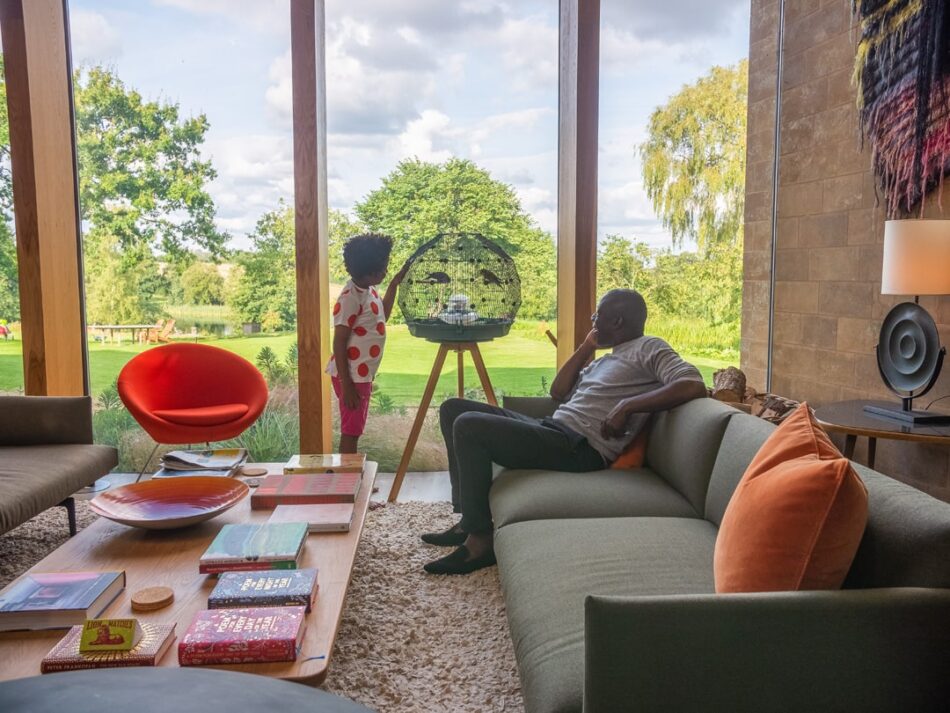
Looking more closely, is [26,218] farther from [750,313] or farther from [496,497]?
[750,313]

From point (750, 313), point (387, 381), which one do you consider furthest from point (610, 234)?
point (387, 381)

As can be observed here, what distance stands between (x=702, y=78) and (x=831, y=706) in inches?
147

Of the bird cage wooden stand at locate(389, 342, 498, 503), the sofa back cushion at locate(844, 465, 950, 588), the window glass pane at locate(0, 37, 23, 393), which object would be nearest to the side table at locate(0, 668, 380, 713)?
the sofa back cushion at locate(844, 465, 950, 588)

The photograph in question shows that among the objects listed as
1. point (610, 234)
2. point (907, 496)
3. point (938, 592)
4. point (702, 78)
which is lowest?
point (938, 592)

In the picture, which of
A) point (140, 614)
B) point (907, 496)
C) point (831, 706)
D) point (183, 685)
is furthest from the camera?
point (140, 614)

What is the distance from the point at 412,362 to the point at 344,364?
3.07 ft

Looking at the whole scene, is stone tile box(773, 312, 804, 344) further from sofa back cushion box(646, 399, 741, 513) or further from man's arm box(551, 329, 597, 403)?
sofa back cushion box(646, 399, 741, 513)

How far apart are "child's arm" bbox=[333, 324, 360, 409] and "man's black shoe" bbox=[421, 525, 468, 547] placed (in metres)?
0.77

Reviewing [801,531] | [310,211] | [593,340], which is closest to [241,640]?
[801,531]

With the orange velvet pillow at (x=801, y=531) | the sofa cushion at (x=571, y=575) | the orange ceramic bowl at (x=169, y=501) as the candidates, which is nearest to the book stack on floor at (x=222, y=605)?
the orange ceramic bowl at (x=169, y=501)

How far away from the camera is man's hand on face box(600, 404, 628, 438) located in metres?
2.81

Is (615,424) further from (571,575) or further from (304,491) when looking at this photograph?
(304,491)

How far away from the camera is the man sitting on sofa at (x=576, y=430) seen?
2.82 meters

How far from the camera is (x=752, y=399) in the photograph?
152 inches
